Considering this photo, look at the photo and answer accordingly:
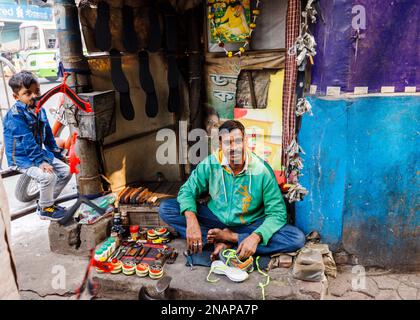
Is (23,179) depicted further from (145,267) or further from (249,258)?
(249,258)

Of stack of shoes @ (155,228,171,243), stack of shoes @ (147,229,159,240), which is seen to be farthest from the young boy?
stack of shoes @ (155,228,171,243)

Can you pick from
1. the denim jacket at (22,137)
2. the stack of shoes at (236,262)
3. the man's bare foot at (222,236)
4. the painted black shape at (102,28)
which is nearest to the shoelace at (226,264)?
the stack of shoes at (236,262)

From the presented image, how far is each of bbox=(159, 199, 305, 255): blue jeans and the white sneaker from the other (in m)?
0.30

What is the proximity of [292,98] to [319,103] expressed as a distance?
257 millimetres

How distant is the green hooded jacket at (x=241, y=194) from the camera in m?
3.57

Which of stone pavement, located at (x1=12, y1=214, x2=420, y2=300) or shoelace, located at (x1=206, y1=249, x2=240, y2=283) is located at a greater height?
shoelace, located at (x1=206, y1=249, x2=240, y2=283)

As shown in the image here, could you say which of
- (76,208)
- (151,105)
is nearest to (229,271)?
(76,208)

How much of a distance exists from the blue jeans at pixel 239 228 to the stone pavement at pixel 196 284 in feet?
0.72

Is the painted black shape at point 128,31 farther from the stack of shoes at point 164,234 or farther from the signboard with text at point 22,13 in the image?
the signboard with text at point 22,13

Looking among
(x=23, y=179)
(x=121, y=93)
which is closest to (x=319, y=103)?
(x=121, y=93)

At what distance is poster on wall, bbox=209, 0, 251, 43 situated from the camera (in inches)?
172

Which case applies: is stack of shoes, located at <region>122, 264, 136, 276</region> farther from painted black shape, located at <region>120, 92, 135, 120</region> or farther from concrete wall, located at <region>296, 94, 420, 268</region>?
painted black shape, located at <region>120, 92, 135, 120</region>

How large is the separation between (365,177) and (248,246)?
1.28 metres

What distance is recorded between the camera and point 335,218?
142 inches
